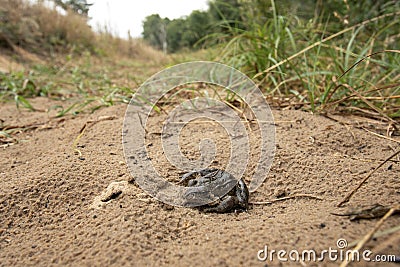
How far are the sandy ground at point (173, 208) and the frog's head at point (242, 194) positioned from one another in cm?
3

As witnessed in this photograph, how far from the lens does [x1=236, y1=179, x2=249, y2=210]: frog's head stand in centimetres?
93

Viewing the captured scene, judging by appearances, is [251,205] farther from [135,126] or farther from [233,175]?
[135,126]

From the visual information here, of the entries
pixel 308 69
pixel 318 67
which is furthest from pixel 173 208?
pixel 318 67

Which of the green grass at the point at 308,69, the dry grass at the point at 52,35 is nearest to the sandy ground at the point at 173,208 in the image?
the green grass at the point at 308,69

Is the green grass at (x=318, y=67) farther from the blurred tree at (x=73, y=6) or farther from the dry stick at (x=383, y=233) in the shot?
the blurred tree at (x=73, y=6)

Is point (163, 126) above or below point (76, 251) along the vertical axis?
above

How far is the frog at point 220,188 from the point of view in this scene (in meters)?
0.93

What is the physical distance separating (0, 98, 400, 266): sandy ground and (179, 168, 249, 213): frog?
35mm

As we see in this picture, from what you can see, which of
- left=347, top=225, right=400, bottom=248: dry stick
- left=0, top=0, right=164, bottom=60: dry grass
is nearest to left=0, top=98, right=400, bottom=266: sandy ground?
left=347, top=225, right=400, bottom=248: dry stick

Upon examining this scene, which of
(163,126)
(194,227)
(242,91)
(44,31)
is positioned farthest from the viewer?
(44,31)

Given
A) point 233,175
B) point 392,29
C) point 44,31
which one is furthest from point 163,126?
point 44,31

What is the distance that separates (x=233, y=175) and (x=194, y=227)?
0.30 m

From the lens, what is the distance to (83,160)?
117 cm

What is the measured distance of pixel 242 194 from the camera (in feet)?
3.14
